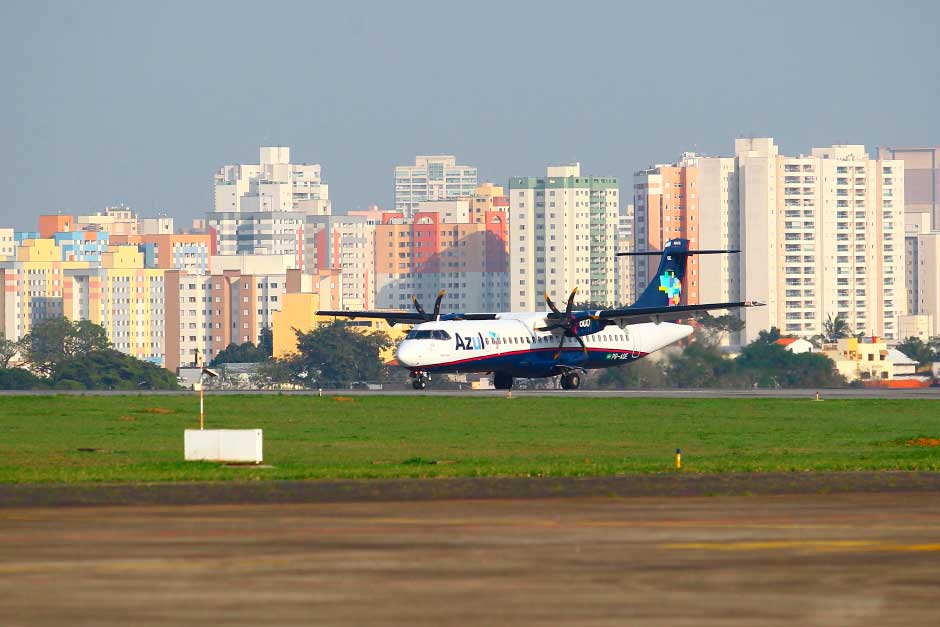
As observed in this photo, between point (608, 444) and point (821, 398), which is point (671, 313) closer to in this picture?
point (821, 398)

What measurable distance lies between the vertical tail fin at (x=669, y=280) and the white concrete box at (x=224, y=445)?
1476 inches

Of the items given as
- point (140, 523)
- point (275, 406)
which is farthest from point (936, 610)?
point (275, 406)

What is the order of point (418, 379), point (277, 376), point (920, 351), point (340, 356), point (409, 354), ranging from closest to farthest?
point (409, 354) < point (418, 379) < point (340, 356) < point (277, 376) < point (920, 351)

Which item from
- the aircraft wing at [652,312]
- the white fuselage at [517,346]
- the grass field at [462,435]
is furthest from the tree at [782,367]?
the grass field at [462,435]

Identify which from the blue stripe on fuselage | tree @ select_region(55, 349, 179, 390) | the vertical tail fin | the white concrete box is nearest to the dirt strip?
the white concrete box

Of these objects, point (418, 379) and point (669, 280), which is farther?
point (669, 280)

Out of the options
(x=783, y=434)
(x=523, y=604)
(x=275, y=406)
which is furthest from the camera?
(x=275, y=406)

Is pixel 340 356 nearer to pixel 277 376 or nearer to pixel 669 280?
pixel 277 376

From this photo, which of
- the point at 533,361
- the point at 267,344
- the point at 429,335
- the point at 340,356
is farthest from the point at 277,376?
the point at 429,335

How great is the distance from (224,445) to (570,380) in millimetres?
33894

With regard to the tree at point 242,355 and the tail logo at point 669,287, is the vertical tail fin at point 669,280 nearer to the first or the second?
the tail logo at point 669,287

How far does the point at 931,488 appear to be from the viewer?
79.2 ft

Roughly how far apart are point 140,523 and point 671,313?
134 feet

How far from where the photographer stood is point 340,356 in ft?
374
